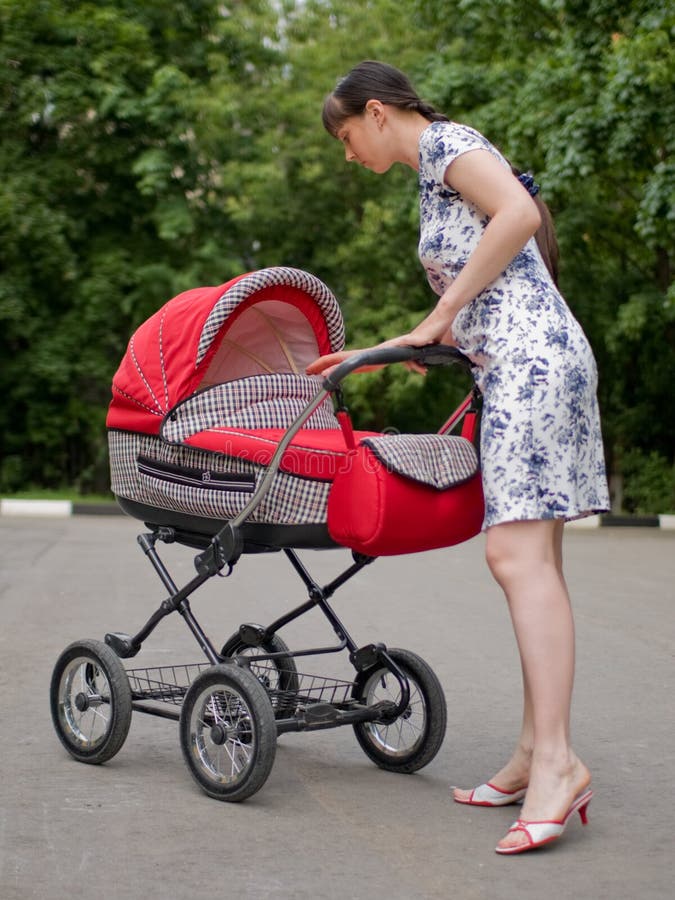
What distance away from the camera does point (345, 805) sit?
423 centimetres

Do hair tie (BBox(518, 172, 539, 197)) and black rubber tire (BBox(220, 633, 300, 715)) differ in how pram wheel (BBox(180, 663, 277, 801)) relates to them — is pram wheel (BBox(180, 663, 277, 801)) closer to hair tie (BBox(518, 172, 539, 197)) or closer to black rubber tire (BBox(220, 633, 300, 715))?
black rubber tire (BBox(220, 633, 300, 715))

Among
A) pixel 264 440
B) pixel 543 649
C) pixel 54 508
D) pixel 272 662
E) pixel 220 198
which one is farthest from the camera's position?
pixel 220 198

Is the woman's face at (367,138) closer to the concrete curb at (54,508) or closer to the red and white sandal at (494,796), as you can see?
the red and white sandal at (494,796)

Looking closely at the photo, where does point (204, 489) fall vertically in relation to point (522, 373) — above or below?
below

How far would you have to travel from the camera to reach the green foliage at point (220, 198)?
20562 millimetres

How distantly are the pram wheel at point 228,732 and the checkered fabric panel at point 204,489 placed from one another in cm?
46

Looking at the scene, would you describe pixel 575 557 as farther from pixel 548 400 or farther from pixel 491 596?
pixel 548 400

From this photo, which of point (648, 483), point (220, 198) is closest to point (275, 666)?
point (648, 483)

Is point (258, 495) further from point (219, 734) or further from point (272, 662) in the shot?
point (272, 662)

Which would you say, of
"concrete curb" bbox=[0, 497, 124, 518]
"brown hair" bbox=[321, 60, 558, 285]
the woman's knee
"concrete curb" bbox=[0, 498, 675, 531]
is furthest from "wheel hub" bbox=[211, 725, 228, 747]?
"concrete curb" bbox=[0, 497, 124, 518]

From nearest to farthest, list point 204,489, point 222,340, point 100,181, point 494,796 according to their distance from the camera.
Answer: point 494,796 < point 204,489 < point 222,340 < point 100,181

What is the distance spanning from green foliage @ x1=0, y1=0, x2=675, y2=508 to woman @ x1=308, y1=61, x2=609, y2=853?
15067mm

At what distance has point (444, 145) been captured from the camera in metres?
3.93

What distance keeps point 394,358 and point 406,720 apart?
1.34m
